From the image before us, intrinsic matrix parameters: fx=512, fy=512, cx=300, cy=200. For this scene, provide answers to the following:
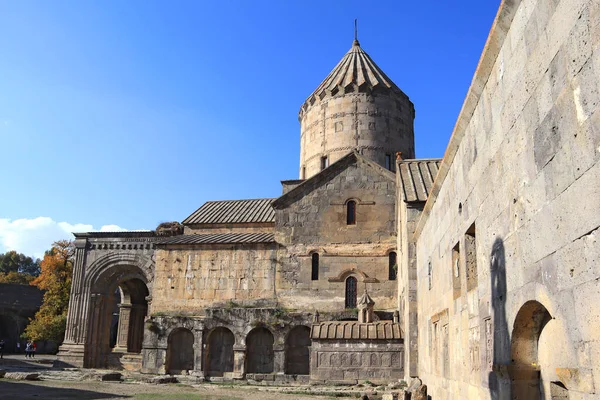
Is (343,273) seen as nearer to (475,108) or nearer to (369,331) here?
(369,331)

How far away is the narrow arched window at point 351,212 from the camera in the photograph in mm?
17938

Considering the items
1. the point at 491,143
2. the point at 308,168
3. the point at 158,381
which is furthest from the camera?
the point at 308,168

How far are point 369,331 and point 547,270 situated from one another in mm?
11582

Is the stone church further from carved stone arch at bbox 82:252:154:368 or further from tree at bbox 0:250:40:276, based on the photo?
tree at bbox 0:250:40:276

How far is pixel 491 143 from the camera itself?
4297 mm

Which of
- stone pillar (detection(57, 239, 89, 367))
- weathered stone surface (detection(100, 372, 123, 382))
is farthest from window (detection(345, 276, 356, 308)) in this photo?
stone pillar (detection(57, 239, 89, 367))

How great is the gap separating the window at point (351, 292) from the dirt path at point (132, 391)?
13.6ft

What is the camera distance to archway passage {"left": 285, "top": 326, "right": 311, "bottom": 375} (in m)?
Result: 16.5

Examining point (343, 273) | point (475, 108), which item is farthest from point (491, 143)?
point (343, 273)

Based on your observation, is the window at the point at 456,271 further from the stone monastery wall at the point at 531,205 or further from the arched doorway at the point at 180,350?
the arched doorway at the point at 180,350

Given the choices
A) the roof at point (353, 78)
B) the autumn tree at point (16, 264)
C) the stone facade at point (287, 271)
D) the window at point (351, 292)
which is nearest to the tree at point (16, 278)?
the autumn tree at point (16, 264)

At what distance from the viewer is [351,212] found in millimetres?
18062

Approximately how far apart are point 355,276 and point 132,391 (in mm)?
7773

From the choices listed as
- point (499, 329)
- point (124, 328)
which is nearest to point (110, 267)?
point (124, 328)
